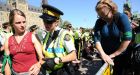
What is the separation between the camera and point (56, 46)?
12.4 feet

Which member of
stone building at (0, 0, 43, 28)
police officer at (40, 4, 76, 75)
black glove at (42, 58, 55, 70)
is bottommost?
stone building at (0, 0, 43, 28)

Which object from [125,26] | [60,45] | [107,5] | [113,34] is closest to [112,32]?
[113,34]

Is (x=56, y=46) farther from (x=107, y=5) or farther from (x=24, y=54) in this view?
(x=107, y=5)

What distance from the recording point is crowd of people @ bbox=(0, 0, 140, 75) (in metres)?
3.75

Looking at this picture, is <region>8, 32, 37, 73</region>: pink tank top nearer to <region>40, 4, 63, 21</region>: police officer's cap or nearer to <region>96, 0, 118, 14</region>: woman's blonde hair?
<region>40, 4, 63, 21</region>: police officer's cap

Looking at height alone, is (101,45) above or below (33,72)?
above

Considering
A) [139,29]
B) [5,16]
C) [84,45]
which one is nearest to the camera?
[139,29]

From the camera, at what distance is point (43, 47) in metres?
3.93

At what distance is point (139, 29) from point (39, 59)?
1580mm

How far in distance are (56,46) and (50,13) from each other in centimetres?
45

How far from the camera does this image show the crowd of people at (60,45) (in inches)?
148

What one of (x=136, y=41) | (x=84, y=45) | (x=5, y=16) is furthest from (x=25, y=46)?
(x=5, y=16)

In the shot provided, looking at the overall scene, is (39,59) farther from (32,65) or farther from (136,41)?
(136,41)

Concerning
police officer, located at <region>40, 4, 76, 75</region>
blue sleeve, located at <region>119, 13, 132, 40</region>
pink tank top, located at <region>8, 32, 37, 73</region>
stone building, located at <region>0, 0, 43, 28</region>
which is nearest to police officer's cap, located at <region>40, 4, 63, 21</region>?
police officer, located at <region>40, 4, 76, 75</region>
